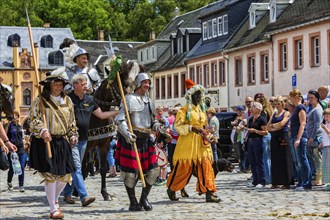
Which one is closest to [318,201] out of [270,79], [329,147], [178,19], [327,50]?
[329,147]

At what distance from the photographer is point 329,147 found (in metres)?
17.2

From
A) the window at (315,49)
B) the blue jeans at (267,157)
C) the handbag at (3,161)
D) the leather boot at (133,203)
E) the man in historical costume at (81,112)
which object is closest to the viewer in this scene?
the handbag at (3,161)

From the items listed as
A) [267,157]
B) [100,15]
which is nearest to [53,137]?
[267,157]

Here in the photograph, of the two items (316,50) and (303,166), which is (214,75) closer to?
(316,50)

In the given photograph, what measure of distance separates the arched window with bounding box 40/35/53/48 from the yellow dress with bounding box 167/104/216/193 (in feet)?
241

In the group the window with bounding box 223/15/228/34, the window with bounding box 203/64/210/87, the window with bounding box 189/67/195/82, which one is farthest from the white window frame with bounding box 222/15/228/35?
the window with bounding box 189/67/195/82

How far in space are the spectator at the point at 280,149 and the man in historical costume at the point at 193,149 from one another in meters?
3.11

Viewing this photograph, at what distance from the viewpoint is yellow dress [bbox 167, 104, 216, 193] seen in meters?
14.7

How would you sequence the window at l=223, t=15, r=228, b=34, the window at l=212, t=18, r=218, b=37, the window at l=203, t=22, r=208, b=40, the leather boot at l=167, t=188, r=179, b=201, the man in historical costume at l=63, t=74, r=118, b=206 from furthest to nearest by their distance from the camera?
the window at l=203, t=22, r=208, b=40
the window at l=212, t=18, r=218, b=37
the window at l=223, t=15, r=228, b=34
the leather boot at l=167, t=188, r=179, b=201
the man in historical costume at l=63, t=74, r=118, b=206

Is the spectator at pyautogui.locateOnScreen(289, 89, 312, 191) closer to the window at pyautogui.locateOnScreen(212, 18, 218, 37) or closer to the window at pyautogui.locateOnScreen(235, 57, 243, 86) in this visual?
the window at pyautogui.locateOnScreen(235, 57, 243, 86)

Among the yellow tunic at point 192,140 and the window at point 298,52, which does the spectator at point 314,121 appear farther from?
the window at point 298,52

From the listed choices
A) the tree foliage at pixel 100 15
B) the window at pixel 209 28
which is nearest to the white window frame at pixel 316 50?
the window at pixel 209 28

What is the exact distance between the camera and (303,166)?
17188 millimetres

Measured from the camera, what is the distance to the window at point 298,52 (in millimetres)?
44812
